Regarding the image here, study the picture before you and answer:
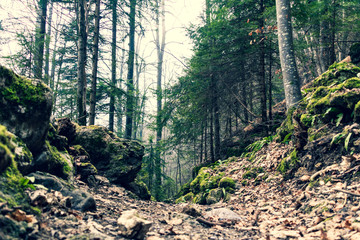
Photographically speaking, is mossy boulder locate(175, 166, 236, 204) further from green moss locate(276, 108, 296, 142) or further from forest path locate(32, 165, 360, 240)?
green moss locate(276, 108, 296, 142)

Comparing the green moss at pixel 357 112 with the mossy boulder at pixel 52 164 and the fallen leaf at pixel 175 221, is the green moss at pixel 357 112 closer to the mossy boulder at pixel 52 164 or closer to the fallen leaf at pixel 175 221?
the fallen leaf at pixel 175 221

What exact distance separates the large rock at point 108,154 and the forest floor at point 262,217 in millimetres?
858

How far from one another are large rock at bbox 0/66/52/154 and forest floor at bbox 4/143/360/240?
1.03 m

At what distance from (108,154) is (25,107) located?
141 inches

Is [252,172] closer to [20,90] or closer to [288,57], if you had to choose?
[288,57]

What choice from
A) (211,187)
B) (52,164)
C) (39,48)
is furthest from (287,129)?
(39,48)

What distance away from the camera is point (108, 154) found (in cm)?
626

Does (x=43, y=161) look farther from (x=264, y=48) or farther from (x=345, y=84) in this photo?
(x=264, y=48)

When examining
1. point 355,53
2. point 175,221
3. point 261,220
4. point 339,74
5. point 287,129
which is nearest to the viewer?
point 175,221

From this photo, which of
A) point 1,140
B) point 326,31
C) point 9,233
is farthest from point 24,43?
point 326,31

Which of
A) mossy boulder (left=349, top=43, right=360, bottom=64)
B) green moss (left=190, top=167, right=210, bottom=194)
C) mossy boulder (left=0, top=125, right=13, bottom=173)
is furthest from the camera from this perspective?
green moss (left=190, top=167, right=210, bottom=194)

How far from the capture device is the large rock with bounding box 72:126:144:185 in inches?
236

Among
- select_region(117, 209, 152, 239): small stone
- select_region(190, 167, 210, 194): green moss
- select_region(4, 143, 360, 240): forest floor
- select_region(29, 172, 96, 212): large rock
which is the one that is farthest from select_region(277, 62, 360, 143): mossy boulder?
select_region(29, 172, 96, 212): large rock

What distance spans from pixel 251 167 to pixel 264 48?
16.7 feet
